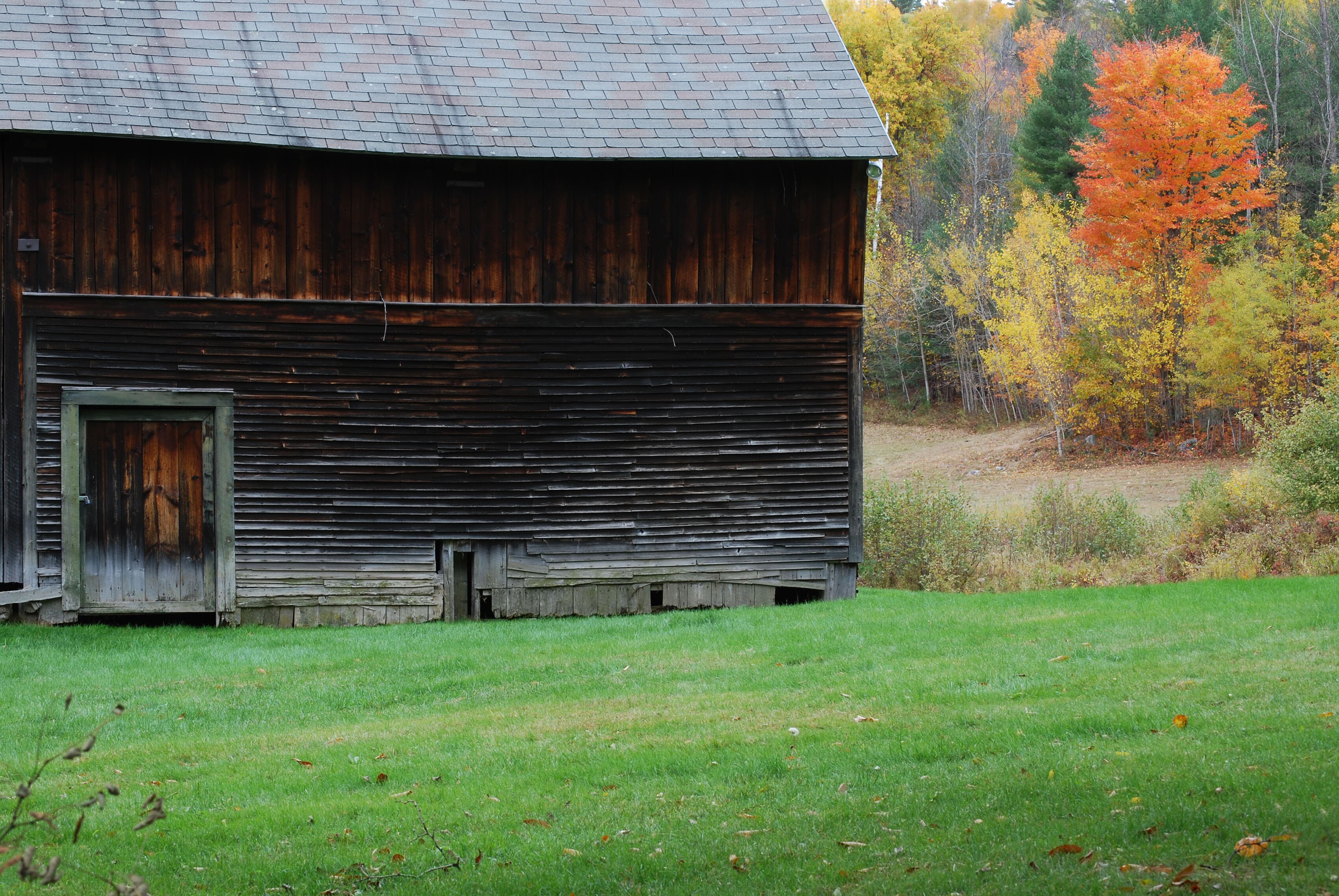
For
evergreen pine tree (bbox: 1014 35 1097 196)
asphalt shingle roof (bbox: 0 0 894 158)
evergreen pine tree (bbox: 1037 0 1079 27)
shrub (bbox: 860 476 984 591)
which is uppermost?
evergreen pine tree (bbox: 1037 0 1079 27)

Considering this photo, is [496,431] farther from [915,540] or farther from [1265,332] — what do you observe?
[1265,332]

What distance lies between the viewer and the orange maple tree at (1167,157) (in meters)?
32.7

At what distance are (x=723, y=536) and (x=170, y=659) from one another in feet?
19.8

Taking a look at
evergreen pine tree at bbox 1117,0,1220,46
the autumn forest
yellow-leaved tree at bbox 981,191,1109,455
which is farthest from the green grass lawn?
evergreen pine tree at bbox 1117,0,1220,46

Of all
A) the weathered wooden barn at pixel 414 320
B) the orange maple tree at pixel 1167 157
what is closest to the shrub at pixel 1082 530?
the weathered wooden barn at pixel 414 320

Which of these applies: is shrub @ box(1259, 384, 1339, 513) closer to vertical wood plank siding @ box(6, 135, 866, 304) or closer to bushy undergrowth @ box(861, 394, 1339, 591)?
bushy undergrowth @ box(861, 394, 1339, 591)

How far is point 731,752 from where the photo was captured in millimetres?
6945

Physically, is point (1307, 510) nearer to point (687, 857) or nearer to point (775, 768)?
point (775, 768)

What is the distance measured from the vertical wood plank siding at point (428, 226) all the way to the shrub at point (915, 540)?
5.74m

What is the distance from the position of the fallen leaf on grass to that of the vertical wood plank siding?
962 cm

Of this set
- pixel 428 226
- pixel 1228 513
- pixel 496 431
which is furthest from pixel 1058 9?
pixel 496 431

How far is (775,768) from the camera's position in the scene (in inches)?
257

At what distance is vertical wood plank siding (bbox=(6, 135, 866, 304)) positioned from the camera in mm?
12539

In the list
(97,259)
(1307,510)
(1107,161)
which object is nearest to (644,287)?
(97,259)
